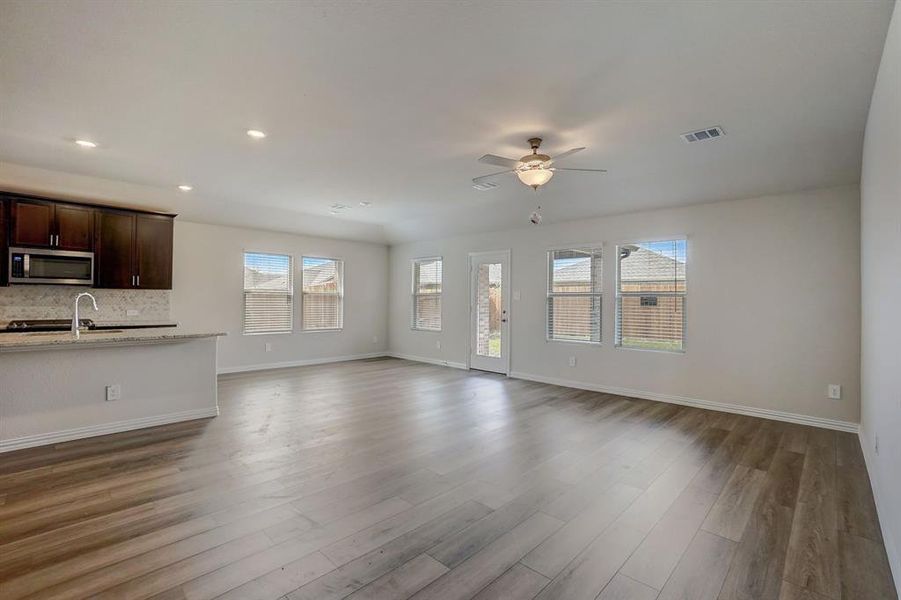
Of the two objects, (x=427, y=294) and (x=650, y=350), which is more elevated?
(x=427, y=294)

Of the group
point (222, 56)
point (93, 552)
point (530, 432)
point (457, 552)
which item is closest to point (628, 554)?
point (457, 552)

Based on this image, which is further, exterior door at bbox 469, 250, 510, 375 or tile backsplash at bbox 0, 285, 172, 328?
exterior door at bbox 469, 250, 510, 375

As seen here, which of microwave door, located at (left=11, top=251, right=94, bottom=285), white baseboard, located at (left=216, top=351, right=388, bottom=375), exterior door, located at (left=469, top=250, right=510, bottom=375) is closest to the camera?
microwave door, located at (left=11, top=251, right=94, bottom=285)

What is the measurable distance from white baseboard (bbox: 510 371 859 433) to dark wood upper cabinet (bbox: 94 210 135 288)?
19.3 feet

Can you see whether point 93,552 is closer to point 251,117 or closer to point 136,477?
point 136,477

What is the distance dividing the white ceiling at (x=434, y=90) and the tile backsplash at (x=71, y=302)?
131 cm

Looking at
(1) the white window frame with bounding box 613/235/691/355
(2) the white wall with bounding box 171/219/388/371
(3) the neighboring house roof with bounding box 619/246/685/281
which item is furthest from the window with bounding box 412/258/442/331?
(3) the neighboring house roof with bounding box 619/246/685/281

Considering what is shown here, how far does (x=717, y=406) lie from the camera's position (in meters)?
4.96

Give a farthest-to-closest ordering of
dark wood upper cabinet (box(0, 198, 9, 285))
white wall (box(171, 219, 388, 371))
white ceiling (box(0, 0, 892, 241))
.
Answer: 1. white wall (box(171, 219, 388, 371))
2. dark wood upper cabinet (box(0, 198, 9, 285))
3. white ceiling (box(0, 0, 892, 241))

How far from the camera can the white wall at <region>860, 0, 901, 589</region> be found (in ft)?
6.39

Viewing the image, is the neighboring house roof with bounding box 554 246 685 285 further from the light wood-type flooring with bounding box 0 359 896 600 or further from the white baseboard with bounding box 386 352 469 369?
the white baseboard with bounding box 386 352 469 369

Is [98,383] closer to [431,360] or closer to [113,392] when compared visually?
[113,392]

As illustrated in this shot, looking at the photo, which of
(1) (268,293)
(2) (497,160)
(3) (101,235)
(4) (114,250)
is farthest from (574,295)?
(3) (101,235)

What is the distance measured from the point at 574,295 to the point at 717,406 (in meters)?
2.24
